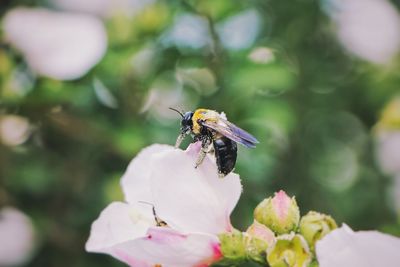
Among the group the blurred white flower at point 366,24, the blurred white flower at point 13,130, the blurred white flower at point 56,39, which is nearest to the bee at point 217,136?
the blurred white flower at point 56,39

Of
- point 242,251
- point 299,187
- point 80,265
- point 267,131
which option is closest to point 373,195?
point 299,187

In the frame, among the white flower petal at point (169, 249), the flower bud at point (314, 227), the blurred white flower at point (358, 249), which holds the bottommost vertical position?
the white flower petal at point (169, 249)

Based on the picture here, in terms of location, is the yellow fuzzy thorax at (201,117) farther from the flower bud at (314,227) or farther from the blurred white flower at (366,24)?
the blurred white flower at (366,24)

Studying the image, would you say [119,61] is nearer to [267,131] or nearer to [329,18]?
[267,131]

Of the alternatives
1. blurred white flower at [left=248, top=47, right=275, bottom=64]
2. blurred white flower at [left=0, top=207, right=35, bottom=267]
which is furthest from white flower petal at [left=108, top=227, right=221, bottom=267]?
blurred white flower at [left=0, top=207, right=35, bottom=267]

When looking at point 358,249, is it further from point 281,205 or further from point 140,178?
point 140,178

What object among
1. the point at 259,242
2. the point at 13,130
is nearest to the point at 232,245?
the point at 259,242
